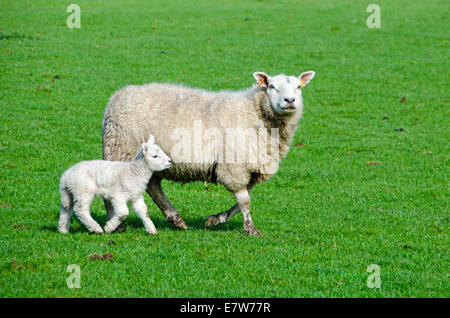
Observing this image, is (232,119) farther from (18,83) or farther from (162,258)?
(18,83)

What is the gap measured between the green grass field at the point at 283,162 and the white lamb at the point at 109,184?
351 mm

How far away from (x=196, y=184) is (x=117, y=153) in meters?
3.49

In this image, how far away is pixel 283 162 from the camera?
14391 mm

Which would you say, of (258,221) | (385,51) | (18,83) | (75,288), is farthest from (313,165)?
(385,51)

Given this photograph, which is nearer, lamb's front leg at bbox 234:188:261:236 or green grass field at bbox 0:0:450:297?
green grass field at bbox 0:0:450:297

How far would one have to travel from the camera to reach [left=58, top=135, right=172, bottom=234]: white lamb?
327 inches

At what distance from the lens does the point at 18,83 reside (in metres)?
18.8

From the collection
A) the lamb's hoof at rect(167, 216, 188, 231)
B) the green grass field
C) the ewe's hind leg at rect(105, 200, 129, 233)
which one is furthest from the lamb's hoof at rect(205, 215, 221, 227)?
the ewe's hind leg at rect(105, 200, 129, 233)

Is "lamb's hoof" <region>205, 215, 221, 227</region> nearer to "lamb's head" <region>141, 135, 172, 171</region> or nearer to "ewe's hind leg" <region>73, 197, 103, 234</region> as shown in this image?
"lamb's head" <region>141, 135, 172, 171</region>

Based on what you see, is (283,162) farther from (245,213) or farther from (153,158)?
(153,158)

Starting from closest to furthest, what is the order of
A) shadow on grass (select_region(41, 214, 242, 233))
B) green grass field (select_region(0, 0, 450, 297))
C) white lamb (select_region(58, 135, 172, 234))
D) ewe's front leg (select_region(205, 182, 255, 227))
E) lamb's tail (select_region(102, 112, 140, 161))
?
green grass field (select_region(0, 0, 450, 297))
white lamb (select_region(58, 135, 172, 234))
shadow on grass (select_region(41, 214, 242, 233))
lamb's tail (select_region(102, 112, 140, 161))
ewe's front leg (select_region(205, 182, 255, 227))

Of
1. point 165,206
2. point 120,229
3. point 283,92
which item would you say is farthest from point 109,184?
point 283,92

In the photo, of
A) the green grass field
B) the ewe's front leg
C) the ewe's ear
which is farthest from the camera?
the ewe's front leg

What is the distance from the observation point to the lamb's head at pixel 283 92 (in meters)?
9.14
